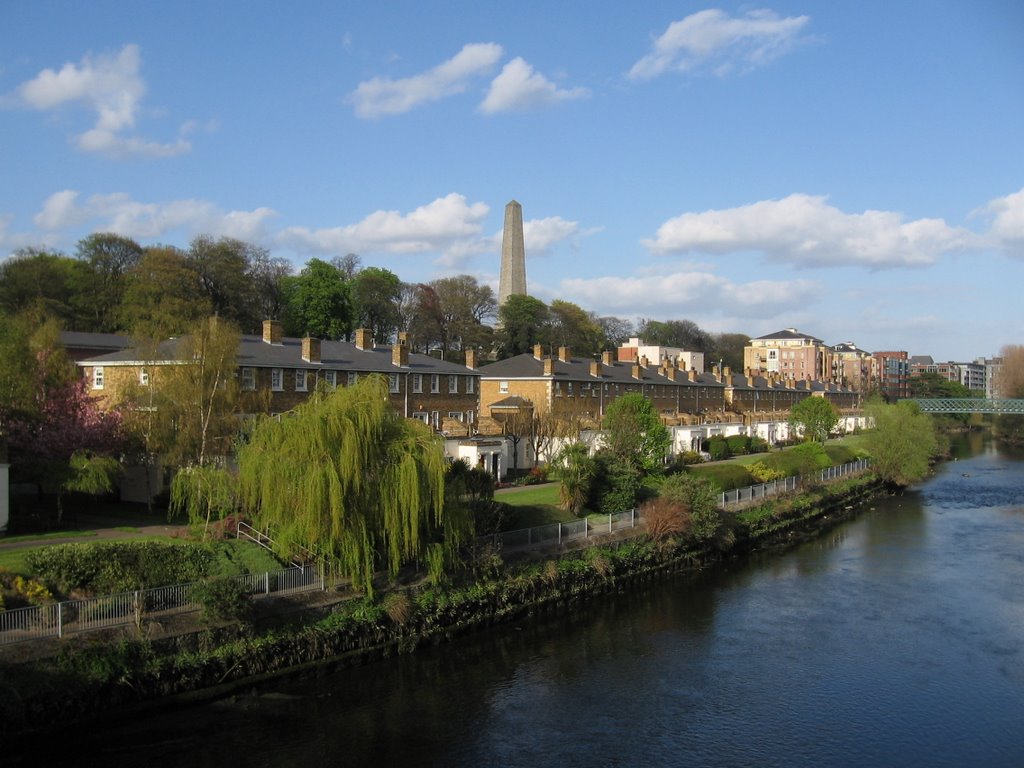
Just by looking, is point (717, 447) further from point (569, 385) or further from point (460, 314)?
point (460, 314)

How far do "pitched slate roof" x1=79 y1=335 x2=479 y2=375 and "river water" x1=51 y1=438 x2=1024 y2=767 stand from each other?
17620mm

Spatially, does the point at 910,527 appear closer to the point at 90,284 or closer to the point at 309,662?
the point at 309,662

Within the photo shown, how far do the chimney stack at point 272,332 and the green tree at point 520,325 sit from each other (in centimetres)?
4524

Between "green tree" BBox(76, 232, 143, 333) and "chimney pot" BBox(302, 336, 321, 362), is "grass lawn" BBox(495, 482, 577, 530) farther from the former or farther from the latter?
"green tree" BBox(76, 232, 143, 333)

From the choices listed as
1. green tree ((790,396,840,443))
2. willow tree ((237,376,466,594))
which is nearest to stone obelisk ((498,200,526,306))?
green tree ((790,396,840,443))

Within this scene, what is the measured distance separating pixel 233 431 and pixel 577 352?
72.1 meters

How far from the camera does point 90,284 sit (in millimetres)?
63438

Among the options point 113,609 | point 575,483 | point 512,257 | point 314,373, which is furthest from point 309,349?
point 512,257

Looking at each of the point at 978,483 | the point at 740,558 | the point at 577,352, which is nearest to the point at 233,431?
the point at 740,558

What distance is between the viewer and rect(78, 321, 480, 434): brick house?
35.2 metres

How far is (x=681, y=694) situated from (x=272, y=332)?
28106 mm

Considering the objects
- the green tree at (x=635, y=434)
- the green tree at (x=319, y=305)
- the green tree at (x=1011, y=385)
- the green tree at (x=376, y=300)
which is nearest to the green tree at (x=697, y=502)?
the green tree at (x=635, y=434)

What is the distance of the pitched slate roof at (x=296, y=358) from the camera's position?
3494cm

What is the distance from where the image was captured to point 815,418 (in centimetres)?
7119
